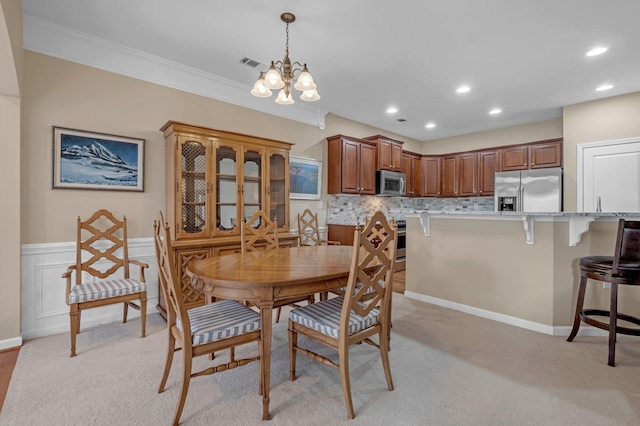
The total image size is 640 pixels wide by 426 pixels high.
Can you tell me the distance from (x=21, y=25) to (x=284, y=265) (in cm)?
281

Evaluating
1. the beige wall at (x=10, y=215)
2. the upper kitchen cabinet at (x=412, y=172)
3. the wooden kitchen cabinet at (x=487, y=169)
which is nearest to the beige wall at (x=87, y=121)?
the beige wall at (x=10, y=215)

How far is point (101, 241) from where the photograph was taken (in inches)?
115

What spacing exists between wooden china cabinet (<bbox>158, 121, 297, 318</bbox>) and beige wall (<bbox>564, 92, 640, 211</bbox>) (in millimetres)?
4246

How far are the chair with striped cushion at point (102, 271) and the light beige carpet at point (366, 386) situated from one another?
343 millimetres

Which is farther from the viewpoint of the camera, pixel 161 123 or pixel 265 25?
pixel 161 123

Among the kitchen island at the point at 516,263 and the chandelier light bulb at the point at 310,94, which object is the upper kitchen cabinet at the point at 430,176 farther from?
the chandelier light bulb at the point at 310,94

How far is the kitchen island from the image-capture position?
107 inches

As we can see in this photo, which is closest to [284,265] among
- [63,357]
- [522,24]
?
[63,357]

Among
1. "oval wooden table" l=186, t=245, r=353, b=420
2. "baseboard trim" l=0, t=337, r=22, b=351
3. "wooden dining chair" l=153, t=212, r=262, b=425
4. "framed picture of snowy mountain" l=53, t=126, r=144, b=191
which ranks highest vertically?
"framed picture of snowy mountain" l=53, t=126, r=144, b=191

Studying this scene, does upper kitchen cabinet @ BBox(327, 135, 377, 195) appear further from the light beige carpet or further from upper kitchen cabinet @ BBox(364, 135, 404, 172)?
the light beige carpet

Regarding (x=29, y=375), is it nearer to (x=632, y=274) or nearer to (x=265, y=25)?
(x=265, y=25)

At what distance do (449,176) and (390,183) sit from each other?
67.8 inches

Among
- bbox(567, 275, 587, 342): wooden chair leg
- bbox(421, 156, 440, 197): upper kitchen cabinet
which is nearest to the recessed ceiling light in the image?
bbox(567, 275, 587, 342): wooden chair leg

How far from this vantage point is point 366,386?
6.25 feet
